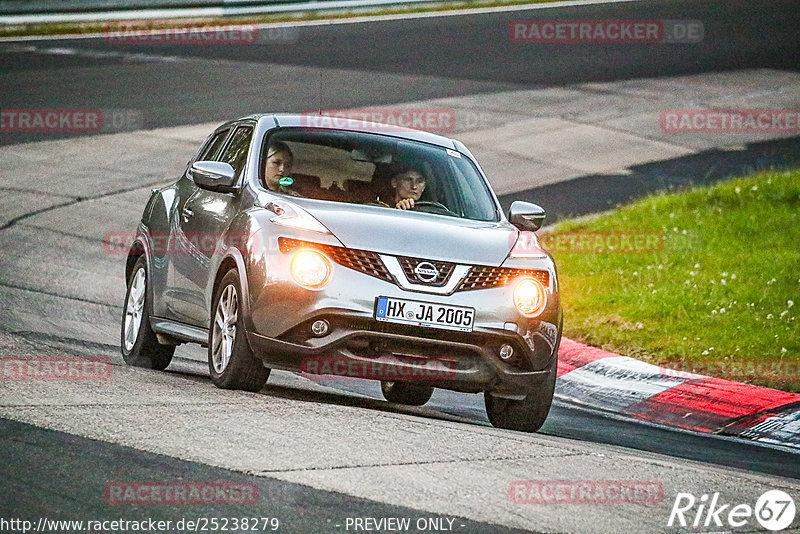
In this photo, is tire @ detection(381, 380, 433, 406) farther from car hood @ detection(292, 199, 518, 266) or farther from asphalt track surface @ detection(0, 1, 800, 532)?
car hood @ detection(292, 199, 518, 266)

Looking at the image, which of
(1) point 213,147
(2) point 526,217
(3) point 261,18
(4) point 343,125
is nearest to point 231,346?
(4) point 343,125

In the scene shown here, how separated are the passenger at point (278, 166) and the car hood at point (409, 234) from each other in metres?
0.36

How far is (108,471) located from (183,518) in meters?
0.63

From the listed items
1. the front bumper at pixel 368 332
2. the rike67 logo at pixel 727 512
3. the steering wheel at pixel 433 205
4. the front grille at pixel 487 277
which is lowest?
the rike67 logo at pixel 727 512

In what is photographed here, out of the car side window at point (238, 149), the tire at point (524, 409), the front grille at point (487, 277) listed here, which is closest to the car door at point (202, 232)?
the car side window at point (238, 149)

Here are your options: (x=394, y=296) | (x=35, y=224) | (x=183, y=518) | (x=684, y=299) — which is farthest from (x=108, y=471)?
(x=35, y=224)

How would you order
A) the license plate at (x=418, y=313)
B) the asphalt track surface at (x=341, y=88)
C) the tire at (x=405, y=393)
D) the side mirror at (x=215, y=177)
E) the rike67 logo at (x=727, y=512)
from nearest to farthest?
1. the asphalt track surface at (x=341, y=88)
2. the rike67 logo at (x=727, y=512)
3. the license plate at (x=418, y=313)
4. the side mirror at (x=215, y=177)
5. the tire at (x=405, y=393)

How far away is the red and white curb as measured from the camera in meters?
9.29

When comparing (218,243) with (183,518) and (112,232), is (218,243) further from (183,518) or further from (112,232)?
(112,232)

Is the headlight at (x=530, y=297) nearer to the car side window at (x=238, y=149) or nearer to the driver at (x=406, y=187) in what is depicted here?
the driver at (x=406, y=187)

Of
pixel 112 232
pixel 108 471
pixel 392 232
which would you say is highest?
pixel 392 232

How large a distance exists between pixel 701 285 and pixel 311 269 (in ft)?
20.3

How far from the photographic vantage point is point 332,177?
879 cm

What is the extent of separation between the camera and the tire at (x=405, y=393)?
31.9 feet
